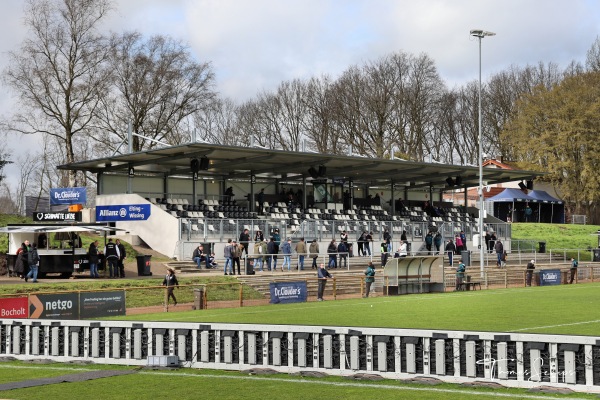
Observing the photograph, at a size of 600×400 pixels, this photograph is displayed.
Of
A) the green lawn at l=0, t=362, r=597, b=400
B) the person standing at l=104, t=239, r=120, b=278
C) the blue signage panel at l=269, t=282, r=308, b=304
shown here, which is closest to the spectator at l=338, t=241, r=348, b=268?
the blue signage panel at l=269, t=282, r=308, b=304

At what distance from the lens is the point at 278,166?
202 feet

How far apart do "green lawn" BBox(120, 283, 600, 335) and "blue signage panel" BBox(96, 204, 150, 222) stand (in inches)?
770

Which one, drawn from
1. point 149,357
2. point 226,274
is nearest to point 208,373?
point 149,357

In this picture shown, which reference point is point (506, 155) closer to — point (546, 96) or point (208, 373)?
point (546, 96)

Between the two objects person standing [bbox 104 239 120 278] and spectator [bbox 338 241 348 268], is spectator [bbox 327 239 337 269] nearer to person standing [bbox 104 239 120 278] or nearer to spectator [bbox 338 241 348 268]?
spectator [bbox 338 241 348 268]

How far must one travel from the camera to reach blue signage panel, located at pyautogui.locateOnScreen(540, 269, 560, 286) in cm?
4888

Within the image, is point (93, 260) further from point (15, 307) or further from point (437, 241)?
point (437, 241)

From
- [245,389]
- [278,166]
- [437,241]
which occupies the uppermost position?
[278,166]

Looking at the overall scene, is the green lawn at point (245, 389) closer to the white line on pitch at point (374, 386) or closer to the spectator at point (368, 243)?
the white line on pitch at point (374, 386)

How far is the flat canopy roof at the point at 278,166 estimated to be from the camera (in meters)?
54.6

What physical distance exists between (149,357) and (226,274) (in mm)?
24882

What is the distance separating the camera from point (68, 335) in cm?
1986

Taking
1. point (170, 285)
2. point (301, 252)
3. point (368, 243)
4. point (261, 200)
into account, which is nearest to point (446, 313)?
point (170, 285)

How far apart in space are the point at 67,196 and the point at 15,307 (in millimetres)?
27533
